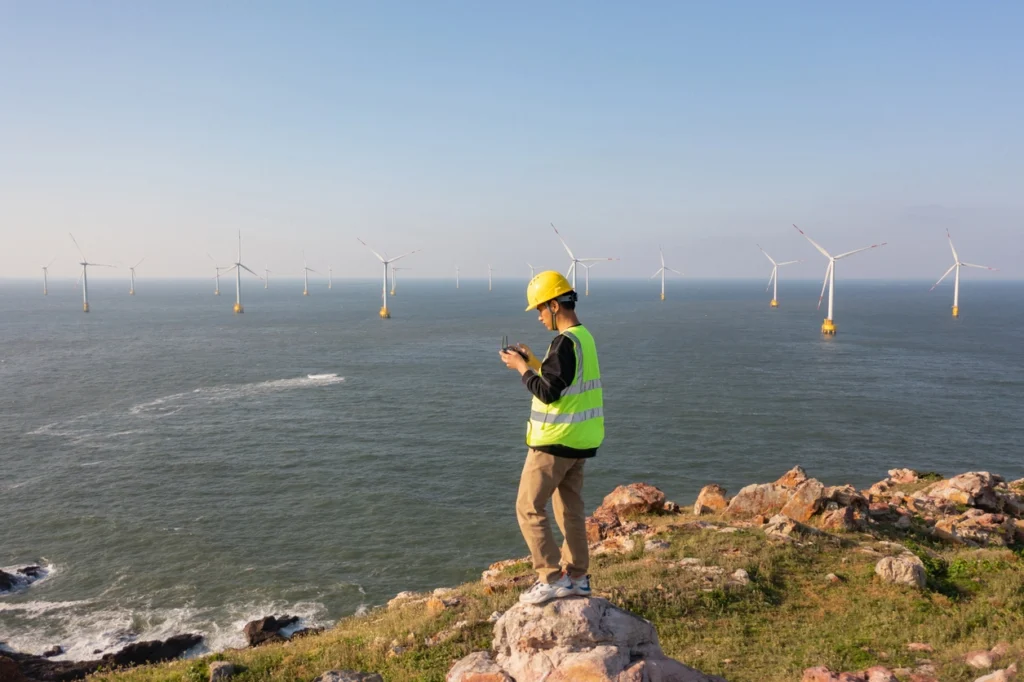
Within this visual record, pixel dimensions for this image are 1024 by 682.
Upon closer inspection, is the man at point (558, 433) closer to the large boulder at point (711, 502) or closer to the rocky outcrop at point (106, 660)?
the large boulder at point (711, 502)

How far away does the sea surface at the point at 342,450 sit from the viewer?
24.8 m

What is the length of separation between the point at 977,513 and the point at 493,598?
637 inches

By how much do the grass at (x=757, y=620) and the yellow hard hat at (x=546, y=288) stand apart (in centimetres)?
472

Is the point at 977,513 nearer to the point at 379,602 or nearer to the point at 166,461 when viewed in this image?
the point at 379,602

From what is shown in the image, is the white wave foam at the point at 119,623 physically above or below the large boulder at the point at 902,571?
below

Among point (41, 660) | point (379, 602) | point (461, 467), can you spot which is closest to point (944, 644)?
point (379, 602)

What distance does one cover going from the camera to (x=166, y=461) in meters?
39.4

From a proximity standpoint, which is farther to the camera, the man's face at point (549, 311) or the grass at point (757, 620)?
the grass at point (757, 620)

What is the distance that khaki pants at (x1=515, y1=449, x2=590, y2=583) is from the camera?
6.60 meters

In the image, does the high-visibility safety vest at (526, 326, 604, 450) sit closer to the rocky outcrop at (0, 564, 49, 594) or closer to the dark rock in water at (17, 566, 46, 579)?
the rocky outcrop at (0, 564, 49, 594)

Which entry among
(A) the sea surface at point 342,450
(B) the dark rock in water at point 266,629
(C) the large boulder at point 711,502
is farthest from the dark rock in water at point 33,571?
(C) the large boulder at point 711,502

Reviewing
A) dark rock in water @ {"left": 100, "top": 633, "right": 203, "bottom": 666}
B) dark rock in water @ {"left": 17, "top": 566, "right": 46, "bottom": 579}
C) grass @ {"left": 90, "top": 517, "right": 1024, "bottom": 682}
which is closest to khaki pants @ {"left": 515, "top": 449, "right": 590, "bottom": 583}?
grass @ {"left": 90, "top": 517, "right": 1024, "bottom": 682}

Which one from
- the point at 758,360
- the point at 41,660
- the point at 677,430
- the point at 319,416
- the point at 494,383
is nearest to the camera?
the point at 41,660

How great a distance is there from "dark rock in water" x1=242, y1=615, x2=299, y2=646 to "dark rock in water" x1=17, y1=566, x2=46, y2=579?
1057 cm
